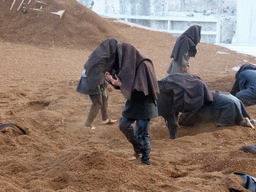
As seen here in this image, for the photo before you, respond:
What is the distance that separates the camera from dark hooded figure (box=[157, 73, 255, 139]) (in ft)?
16.1

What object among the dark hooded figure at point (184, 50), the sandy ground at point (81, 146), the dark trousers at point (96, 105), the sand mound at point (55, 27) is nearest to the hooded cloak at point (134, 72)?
the sandy ground at point (81, 146)

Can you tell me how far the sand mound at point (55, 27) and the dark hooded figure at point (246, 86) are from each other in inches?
325

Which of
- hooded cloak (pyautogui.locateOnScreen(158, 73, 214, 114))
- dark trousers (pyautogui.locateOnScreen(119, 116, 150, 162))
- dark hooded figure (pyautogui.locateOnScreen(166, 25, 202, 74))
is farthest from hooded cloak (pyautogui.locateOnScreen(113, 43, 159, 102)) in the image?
dark hooded figure (pyautogui.locateOnScreen(166, 25, 202, 74))

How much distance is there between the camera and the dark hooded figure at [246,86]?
5953mm

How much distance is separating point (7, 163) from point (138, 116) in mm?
1759

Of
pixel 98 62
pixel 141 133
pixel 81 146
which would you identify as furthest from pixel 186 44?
pixel 141 133

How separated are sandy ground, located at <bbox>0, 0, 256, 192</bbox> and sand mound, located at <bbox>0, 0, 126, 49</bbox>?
2.56 metres

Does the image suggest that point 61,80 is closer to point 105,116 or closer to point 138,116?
point 105,116

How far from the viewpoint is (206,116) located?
547cm

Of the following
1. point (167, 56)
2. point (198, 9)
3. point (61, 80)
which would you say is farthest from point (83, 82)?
point (198, 9)

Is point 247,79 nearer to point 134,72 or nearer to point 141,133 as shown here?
point 141,133

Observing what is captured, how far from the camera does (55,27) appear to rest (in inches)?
555

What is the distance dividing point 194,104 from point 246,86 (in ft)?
6.12

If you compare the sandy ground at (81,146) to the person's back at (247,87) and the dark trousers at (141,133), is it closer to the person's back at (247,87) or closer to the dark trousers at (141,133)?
the dark trousers at (141,133)
